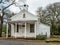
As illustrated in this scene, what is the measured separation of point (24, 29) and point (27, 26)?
88cm

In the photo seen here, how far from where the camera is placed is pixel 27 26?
33781 millimetres

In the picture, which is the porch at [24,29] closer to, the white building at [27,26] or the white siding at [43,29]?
the white building at [27,26]

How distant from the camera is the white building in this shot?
A: 32906 millimetres

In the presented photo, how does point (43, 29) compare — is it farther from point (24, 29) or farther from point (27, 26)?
point (24, 29)

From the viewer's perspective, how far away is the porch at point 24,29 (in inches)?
1297

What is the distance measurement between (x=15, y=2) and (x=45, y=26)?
896 cm

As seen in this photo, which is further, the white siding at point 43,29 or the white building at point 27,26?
the white siding at point 43,29

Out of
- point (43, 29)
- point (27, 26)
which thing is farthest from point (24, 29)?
point (43, 29)

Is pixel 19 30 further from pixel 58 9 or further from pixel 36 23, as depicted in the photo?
pixel 58 9

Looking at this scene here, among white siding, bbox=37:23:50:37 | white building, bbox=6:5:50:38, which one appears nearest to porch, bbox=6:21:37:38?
white building, bbox=6:5:50:38

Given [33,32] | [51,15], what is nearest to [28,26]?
[33,32]

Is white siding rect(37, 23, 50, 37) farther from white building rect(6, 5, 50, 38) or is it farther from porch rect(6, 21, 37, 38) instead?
porch rect(6, 21, 37, 38)

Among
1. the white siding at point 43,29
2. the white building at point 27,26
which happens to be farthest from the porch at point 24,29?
the white siding at point 43,29

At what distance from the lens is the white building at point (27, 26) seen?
32.9 m
